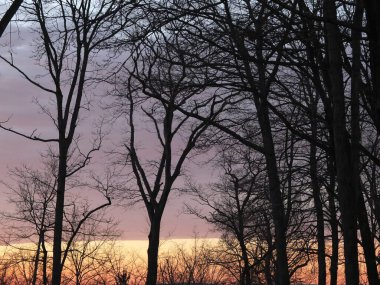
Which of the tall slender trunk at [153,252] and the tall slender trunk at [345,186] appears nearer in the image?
the tall slender trunk at [345,186]

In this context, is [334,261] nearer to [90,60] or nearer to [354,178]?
[90,60]

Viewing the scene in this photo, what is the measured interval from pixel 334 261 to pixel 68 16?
13.1 m

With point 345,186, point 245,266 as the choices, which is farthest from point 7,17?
point 245,266

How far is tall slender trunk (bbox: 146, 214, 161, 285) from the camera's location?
2236cm

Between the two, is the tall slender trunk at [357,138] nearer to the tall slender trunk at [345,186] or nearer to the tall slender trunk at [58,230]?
the tall slender trunk at [345,186]

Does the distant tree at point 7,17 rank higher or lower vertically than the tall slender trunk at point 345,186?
higher

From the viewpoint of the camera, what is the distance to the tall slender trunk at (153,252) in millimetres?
22359

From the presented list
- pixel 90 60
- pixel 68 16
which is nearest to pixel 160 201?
pixel 90 60

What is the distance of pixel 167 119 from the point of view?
2444 cm

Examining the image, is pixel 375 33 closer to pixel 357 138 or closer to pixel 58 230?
pixel 357 138

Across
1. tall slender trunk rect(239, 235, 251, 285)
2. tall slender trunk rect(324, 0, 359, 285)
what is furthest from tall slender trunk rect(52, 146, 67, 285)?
tall slender trunk rect(324, 0, 359, 285)

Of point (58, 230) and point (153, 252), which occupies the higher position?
point (58, 230)

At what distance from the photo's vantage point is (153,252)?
22734 millimetres

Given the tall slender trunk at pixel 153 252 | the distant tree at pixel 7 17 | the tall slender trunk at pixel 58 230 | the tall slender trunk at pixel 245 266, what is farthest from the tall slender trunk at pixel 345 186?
the tall slender trunk at pixel 153 252
